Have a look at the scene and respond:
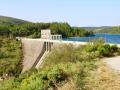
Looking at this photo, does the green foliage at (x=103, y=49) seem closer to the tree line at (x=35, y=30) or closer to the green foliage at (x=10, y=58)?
the green foliage at (x=10, y=58)

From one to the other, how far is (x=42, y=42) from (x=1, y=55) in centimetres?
1782

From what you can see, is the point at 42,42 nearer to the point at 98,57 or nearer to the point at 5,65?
the point at 5,65

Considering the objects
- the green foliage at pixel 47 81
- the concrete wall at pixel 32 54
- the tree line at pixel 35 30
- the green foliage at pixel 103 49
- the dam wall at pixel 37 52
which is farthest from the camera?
the tree line at pixel 35 30

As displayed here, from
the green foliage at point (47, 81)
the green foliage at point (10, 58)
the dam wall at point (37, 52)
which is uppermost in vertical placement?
the green foliage at point (47, 81)

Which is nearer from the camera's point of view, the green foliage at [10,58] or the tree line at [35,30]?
the green foliage at [10,58]

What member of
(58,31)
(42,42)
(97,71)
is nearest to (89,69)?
(97,71)

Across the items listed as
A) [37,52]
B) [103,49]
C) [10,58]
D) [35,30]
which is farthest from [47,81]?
[35,30]

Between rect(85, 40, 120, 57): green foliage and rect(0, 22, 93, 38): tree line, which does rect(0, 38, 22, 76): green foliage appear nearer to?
rect(85, 40, 120, 57): green foliage

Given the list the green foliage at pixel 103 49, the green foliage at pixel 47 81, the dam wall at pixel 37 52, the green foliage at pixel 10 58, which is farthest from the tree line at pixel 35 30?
the green foliage at pixel 47 81

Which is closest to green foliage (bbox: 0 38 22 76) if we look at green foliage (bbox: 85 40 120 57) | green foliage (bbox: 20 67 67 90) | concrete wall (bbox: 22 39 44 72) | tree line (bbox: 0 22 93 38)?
concrete wall (bbox: 22 39 44 72)

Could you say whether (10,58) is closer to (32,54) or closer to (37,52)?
(32,54)

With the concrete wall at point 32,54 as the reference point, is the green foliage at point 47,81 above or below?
above

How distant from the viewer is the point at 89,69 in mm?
14398

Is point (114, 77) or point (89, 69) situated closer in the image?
point (114, 77)
